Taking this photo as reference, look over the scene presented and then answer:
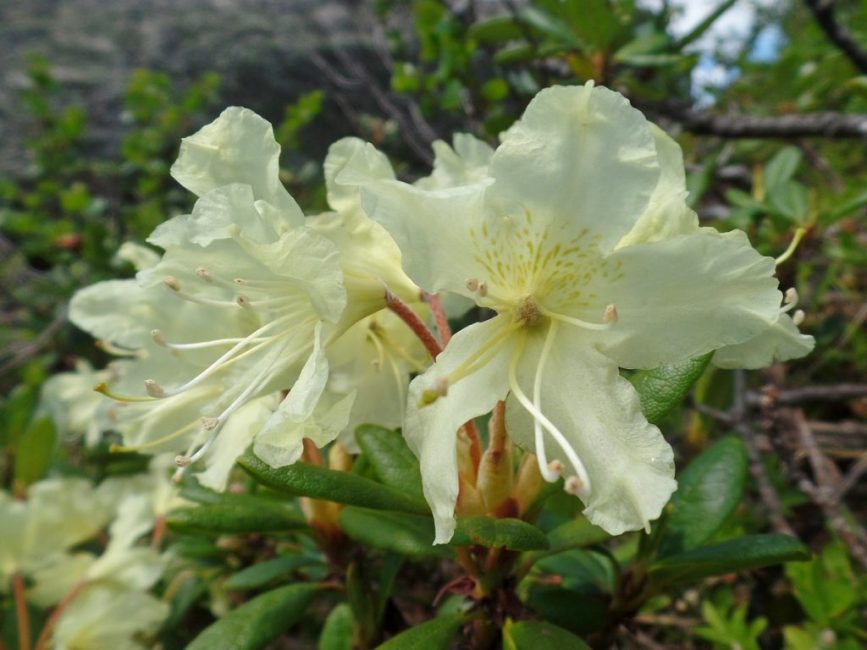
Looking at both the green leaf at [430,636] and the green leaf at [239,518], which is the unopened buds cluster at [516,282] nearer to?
the green leaf at [239,518]

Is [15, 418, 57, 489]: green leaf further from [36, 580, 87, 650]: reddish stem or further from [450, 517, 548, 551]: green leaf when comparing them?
[450, 517, 548, 551]: green leaf

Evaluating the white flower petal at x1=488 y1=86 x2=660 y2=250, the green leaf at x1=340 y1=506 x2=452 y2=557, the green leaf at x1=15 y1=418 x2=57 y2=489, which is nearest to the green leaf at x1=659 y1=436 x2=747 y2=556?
the green leaf at x1=340 y1=506 x2=452 y2=557

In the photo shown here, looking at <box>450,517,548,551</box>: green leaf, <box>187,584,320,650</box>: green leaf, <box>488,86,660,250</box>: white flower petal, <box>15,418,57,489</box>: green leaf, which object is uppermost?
<box>488,86,660,250</box>: white flower petal

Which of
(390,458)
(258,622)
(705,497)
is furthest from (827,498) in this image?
(258,622)

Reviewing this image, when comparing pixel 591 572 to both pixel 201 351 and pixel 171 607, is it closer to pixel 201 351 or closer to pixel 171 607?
pixel 201 351

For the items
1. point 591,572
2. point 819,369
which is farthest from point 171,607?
point 819,369

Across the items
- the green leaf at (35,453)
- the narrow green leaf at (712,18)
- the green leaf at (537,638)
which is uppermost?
the narrow green leaf at (712,18)

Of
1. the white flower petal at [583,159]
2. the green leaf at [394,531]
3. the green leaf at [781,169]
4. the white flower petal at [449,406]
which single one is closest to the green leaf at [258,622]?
the green leaf at [394,531]

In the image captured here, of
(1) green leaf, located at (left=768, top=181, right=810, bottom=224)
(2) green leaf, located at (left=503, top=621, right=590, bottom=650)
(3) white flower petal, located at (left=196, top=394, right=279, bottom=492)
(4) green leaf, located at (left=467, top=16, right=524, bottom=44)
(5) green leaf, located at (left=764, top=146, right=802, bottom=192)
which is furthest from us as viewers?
(4) green leaf, located at (left=467, top=16, right=524, bottom=44)
